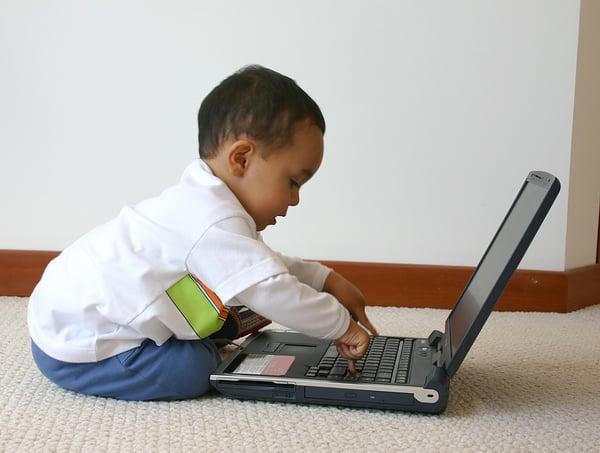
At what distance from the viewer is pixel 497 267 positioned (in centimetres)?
83

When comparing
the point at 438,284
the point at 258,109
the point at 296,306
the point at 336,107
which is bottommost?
the point at 438,284

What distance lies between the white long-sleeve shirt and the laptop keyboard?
0.05 m

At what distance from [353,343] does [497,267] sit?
0.20 m

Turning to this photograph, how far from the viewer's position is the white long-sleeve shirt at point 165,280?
0.86 metres

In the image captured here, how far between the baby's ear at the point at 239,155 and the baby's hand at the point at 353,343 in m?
0.24

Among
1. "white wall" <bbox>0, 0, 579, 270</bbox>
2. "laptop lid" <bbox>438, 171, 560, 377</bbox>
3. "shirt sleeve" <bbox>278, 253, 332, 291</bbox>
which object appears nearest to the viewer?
"laptop lid" <bbox>438, 171, 560, 377</bbox>

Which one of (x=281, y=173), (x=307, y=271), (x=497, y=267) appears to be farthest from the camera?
(x=307, y=271)

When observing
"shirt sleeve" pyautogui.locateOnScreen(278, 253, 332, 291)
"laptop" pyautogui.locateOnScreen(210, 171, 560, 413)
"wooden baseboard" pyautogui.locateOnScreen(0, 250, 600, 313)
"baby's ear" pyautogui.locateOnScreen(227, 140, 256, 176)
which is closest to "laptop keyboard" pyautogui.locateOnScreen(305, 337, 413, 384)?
"laptop" pyautogui.locateOnScreen(210, 171, 560, 413)

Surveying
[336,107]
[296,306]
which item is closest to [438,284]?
[336,107]

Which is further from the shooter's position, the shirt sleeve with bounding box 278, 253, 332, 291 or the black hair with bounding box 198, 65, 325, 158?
the shirt sleeve with bounding box 278, 253, 332, 291

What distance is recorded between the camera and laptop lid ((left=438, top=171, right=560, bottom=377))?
764 millimetres

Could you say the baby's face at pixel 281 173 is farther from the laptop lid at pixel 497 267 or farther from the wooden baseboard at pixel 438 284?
the wooden baseboard at pixel 438 284

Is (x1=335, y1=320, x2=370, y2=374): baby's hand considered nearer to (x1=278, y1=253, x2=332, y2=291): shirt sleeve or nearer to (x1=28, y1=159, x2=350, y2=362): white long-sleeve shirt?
(x1=28, y1=159, x2=350, y2=362): white long-sleeve shirt

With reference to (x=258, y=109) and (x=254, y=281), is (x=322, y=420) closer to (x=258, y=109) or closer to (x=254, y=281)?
(x=254, y=281)
